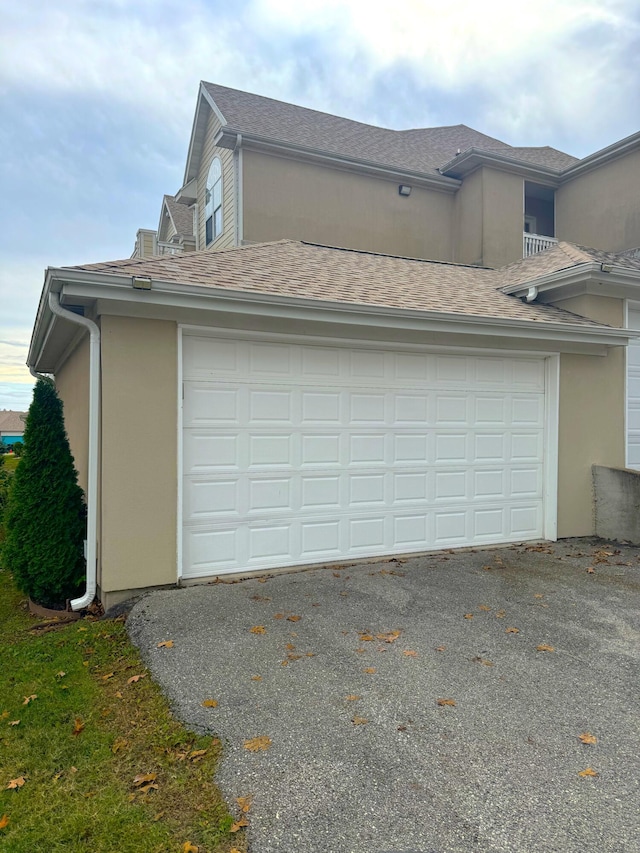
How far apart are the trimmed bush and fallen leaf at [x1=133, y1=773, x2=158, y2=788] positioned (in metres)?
3.12

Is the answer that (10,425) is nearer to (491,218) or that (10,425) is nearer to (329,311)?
(491,218)

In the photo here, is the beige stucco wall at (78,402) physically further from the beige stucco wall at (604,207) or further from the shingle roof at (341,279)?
the beige stucco wall at (604,207)

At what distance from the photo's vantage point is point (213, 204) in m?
12.4

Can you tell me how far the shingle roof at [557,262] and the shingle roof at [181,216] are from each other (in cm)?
972

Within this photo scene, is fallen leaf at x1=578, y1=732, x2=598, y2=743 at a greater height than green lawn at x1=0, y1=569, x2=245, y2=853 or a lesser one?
greater

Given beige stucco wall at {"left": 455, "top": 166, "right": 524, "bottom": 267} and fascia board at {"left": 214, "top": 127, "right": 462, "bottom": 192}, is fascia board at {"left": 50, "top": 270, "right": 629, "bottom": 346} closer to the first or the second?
beige stucco wall at {"left": 455, "top": 166, "right": 524, "bottom": 267}

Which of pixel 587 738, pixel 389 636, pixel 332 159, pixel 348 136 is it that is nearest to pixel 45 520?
pixel 389 636

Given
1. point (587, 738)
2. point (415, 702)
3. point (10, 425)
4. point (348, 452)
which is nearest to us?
point (587, 738)

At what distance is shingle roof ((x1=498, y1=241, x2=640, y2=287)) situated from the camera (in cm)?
816

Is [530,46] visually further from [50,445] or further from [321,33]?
[50,445]

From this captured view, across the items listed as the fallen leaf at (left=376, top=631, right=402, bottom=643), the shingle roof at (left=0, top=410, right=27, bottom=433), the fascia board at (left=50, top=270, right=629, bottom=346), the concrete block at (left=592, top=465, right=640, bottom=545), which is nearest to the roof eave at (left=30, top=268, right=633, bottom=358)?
the fascia board at (left=50, top=270, right=629, bottom=346)

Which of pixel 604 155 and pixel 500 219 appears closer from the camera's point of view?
pixel 500 219

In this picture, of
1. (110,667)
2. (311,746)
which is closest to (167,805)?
(311,746)

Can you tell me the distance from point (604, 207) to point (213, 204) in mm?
8797
